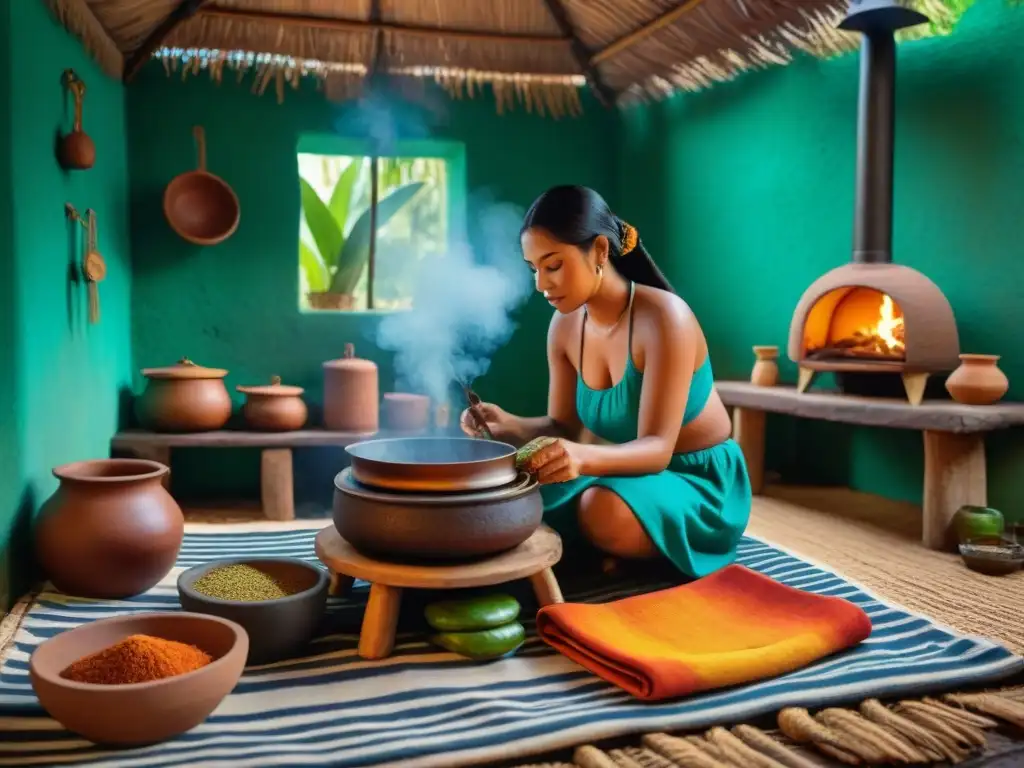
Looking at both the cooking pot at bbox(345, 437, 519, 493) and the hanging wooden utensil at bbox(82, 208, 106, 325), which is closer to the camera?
the cooking pot at bbox(345, 437, 519, 493)

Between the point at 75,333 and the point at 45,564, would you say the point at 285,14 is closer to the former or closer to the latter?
the point at 75,333

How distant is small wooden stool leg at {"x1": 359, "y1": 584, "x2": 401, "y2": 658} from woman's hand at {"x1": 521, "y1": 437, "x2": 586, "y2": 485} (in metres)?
0.44

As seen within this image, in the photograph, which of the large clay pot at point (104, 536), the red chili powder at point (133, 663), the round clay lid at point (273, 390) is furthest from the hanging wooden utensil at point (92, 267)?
the red chili powder at point (133, 663)

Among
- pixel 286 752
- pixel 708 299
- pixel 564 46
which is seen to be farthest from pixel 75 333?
pixel 708 299

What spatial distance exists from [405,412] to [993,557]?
2.43 meters

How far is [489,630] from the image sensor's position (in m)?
2.08

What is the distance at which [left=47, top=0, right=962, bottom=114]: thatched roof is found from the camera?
380 cm

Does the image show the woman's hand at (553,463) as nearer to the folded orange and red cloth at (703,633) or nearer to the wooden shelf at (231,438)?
the folded orange and red cloth at (703,633)

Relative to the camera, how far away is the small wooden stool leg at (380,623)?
207cm

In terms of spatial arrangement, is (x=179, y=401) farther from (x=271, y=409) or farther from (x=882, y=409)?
(x=882, y=409)

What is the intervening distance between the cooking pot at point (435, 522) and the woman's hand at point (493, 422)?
52 centimetres

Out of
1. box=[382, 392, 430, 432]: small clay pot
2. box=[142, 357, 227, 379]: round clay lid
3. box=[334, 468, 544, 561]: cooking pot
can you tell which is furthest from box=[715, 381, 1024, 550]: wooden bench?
box=[142, 357, 227, 379]: round clay lid

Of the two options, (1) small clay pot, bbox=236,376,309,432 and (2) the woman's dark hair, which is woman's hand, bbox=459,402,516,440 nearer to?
(2) the woman's dark hair

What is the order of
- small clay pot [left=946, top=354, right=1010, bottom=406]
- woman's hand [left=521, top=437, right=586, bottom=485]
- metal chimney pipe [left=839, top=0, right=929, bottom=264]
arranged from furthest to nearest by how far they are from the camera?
1. metal chimney pipe [left=839, top=0, right=929, bottom=264]
2. small clay pot [left=946, top=354, right=1010, bottom=406]
3. woman's hand [left=521, top=437, right=586, bottom=485]
